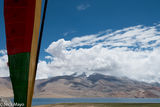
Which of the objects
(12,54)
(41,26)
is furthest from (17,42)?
(41,26)

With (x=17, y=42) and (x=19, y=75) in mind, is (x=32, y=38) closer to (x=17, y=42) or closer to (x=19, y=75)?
(x=17, y=42)

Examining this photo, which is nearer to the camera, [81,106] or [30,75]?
[30,75]

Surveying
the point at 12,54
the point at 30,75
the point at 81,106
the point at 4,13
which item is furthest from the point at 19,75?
the point at 81,106

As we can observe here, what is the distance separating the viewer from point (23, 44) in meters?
4.61

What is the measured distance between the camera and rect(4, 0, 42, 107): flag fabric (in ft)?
14.7

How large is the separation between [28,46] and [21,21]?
0.67 meters

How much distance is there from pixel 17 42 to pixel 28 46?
1.16 feet

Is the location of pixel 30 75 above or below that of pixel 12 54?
below

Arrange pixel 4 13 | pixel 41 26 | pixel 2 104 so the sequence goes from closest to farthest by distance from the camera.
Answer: pixel 41 26, pixel 4 13, pixel 2 104

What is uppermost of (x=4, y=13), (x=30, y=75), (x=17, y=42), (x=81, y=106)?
(x=4, y=13)

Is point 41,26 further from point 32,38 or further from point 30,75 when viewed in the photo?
point 30,75

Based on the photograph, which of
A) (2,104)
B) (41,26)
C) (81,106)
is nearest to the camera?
(41,26)

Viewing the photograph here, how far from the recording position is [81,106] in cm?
3116

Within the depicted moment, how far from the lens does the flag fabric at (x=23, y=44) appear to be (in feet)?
14.7
